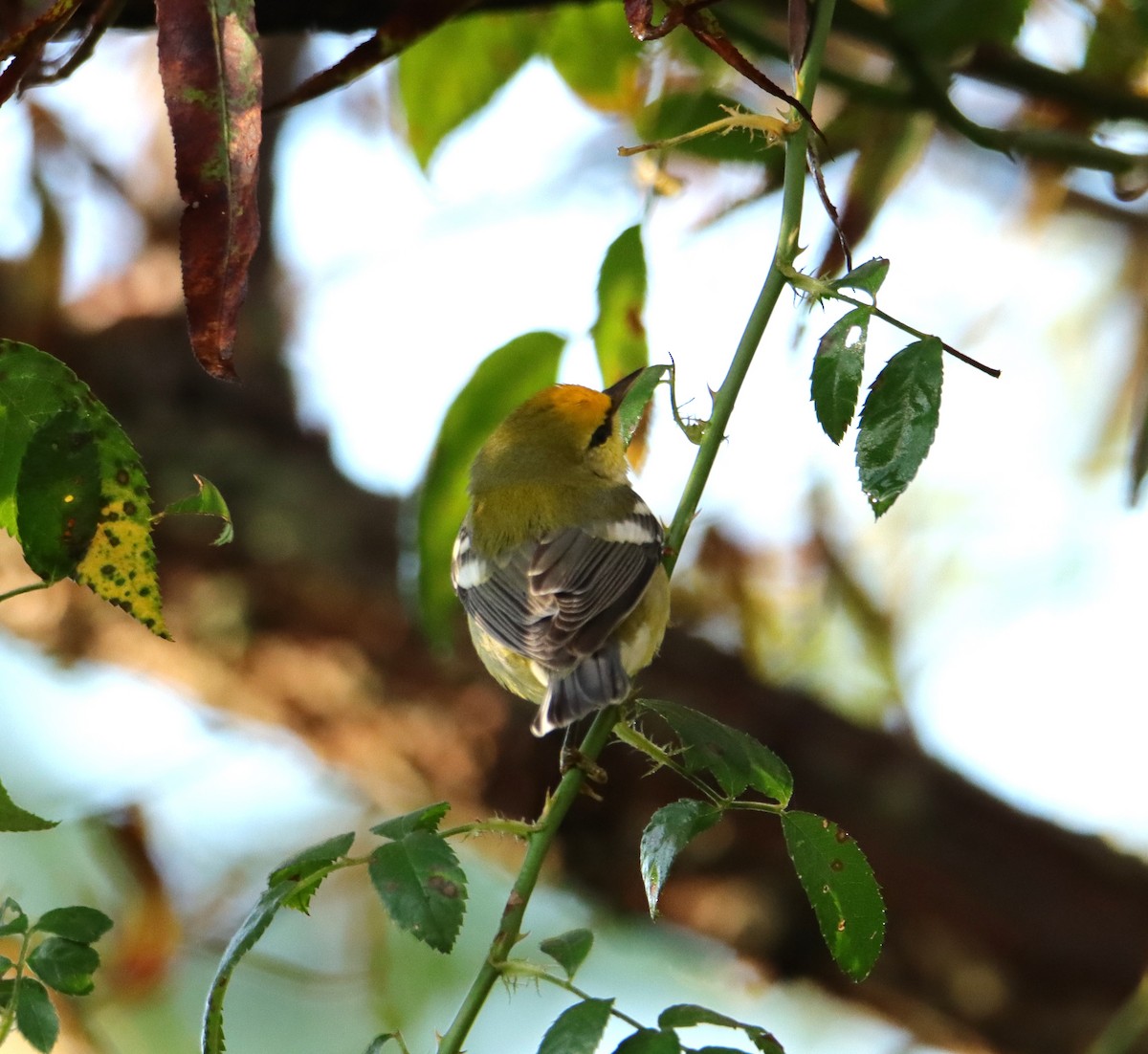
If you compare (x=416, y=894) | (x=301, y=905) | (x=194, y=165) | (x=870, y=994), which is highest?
(x=194, y=165)

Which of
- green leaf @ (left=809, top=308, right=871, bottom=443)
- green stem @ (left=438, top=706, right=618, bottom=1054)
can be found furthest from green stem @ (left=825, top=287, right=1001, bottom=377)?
green stem @ (left=438, top=706, right=618, bottom=1054)

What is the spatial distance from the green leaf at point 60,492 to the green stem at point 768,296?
60cm

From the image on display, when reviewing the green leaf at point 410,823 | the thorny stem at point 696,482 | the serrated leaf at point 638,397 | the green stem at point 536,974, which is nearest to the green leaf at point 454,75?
the serrated leaf at point 638,397

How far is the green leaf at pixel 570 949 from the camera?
4.04ft

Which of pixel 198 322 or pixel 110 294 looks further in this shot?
pixel 110 294

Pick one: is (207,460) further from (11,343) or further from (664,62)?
(11,343)

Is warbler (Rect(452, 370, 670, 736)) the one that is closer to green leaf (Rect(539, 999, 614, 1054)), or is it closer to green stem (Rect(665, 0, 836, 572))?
green stem (Rect(665, 0, 836, 572))

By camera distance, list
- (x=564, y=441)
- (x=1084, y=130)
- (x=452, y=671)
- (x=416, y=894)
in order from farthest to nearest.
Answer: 1. (x=452, y=671)
2. (x=564, y=441)
3. (x=1084, y=130)
4. (x=416, y=894)

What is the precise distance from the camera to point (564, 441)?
3271mm

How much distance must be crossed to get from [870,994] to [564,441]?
1.58 metres

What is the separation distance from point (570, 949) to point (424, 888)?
0.16m

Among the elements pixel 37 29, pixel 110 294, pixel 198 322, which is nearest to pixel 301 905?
pixel 198 322

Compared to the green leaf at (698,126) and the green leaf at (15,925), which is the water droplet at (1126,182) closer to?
the green leaf at (698,126)

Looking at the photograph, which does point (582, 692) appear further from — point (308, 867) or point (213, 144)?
point (213, 144)
